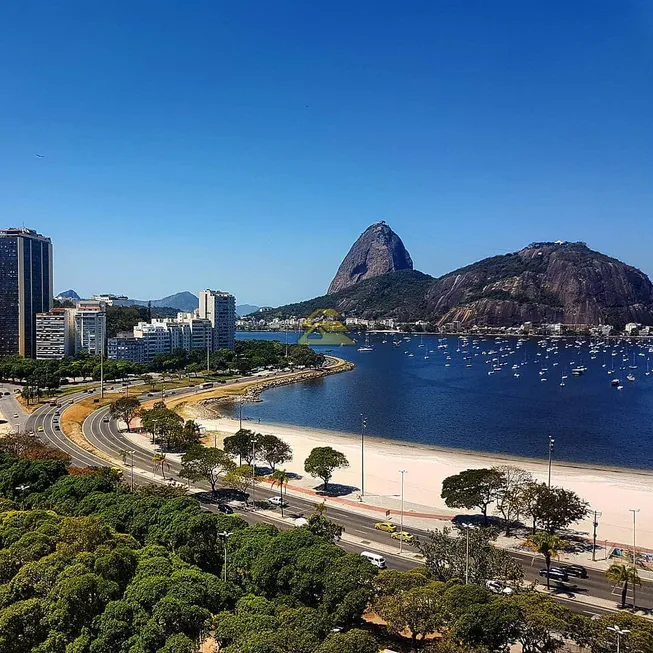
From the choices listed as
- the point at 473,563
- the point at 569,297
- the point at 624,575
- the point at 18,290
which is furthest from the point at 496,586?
the point at 569,297

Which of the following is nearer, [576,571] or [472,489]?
[576,571]

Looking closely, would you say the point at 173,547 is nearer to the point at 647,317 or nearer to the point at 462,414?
the point at 462,414

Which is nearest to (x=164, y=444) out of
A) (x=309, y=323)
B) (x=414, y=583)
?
(x=414, y=583)

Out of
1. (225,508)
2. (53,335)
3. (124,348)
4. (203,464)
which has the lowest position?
(225,508)

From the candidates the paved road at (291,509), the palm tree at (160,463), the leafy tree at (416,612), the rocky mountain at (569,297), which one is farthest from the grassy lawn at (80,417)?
the rocky mountain at (569,297)

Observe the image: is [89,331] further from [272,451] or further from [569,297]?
[569,297]

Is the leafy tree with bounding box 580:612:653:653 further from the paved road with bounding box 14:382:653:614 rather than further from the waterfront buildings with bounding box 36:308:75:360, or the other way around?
the waterfront buildings with bounding box 36:308:75:360

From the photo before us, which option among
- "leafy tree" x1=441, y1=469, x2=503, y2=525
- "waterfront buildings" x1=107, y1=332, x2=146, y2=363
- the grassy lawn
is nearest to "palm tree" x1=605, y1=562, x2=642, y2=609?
"leafy tree" x1=441, y1=469, x2=503, y2=525
